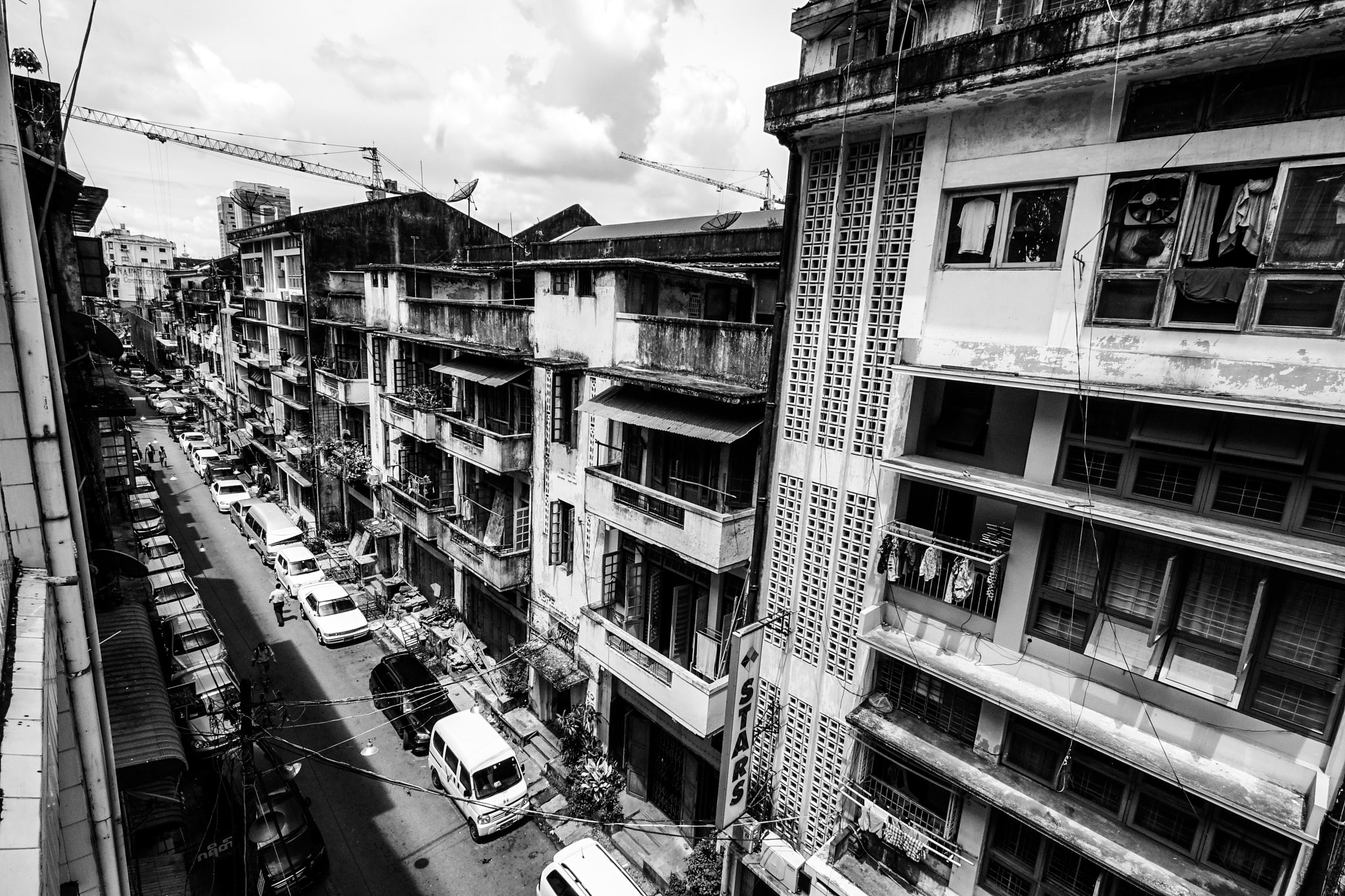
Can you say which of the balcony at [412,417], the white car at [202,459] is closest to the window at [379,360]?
the balcony at [412,417]

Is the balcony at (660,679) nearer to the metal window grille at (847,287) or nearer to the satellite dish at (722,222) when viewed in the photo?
the metal window grille at (847,287)

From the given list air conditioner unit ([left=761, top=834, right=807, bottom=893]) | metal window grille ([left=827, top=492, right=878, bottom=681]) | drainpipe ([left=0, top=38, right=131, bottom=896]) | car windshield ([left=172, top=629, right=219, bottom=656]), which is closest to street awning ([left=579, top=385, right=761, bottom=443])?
metal window grille ([left=827, top=492, right=878, bottom=681])

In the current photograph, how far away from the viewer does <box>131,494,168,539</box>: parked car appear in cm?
3011

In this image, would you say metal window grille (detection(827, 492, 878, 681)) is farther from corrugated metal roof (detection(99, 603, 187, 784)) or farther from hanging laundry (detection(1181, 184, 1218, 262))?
corrugated metal roof (detection(99, 603, 187, 784))

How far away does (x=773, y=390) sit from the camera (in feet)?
38.0

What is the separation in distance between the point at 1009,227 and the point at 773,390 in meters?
4.49

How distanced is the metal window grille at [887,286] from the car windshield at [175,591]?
26947mm

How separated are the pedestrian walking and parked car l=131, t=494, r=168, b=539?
278 inches

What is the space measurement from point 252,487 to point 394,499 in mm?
25793

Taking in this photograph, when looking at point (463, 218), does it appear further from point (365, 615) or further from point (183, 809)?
point (183, 809)

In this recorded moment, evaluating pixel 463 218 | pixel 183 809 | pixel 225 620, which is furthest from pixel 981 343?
pixel 463 218

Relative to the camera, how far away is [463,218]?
118ft

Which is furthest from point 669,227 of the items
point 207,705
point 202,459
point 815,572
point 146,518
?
point 202,459

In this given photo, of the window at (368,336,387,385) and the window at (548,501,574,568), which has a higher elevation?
the window at (368,336,387,385)
